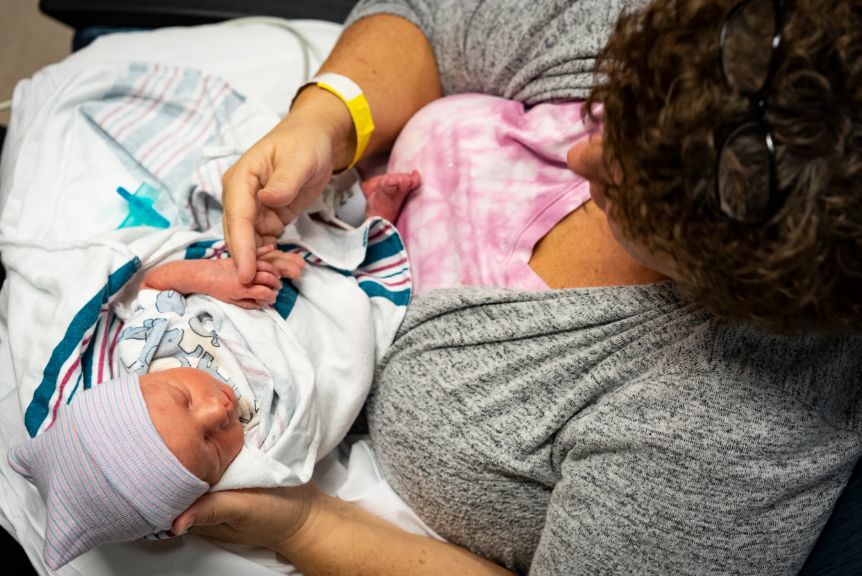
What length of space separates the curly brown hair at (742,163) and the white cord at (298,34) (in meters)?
0.78

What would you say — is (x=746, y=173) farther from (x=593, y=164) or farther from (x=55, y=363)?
(x=55, y=363)

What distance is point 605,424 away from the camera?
2.80 ft

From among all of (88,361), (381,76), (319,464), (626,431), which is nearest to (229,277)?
(88,361)

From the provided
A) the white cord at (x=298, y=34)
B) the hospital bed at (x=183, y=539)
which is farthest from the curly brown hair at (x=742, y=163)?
the white cord at (x=298, y=34)

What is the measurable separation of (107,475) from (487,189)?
0.63m

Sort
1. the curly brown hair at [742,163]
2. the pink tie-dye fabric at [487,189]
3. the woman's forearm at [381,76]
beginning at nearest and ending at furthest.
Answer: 1. the curly brown hair at [742,163]
2. the pink tie-dye fabric at [487,189]
3. the woman's forearm at [381,76]

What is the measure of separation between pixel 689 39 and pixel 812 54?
11cm

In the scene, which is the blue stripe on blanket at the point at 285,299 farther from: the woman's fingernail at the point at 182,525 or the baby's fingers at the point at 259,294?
the woman's fingernail at the point at 182,525

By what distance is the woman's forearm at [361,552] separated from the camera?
0.97 meters

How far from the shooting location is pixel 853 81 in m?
0.55

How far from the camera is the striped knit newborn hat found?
800 millimetres

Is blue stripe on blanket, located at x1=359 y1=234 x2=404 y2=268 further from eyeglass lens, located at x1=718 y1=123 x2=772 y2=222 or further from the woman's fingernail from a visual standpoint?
eyeglass lens, located at x1=718 y1=123 x2=772 y2=222

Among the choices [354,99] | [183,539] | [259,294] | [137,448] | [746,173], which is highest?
[746,173]

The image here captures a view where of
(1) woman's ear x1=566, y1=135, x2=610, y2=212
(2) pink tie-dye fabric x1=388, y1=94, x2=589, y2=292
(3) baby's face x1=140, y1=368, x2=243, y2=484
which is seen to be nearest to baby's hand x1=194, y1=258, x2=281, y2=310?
(3) baby's face x1=140, y1=368, x2=243, y2=484
